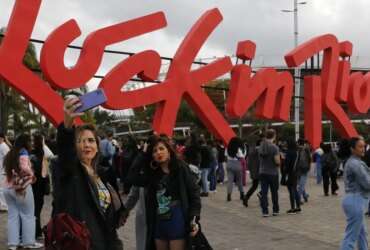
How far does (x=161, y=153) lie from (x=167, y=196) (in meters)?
0.34

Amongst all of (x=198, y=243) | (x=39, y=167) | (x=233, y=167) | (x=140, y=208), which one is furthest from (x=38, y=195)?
(x=233, y=167)

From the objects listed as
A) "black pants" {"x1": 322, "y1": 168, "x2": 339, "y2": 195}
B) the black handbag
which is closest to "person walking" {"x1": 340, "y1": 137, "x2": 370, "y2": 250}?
the black handbag

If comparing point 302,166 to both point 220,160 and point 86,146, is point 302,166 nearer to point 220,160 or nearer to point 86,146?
point 220,160

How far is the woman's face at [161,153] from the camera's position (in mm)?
4957

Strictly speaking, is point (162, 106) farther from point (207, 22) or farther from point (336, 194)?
point (336, 194)

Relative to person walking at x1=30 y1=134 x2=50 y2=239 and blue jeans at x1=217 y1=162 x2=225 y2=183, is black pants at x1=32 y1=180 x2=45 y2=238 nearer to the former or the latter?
person walking at x1=30 y1=134 x2=50 y2=239

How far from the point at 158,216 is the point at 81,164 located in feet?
4.33

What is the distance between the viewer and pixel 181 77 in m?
13.0

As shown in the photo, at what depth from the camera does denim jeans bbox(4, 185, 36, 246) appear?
25.3 feet

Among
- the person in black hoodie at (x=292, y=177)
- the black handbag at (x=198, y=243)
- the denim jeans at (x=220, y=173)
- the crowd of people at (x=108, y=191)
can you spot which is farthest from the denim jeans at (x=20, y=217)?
the denim jeans at (x=220, y=173)

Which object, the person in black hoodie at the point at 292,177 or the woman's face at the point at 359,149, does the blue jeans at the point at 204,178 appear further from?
the woman's face at the point at 359,149

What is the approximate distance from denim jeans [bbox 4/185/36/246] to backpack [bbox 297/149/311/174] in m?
6.78

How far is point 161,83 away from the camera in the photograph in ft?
41.8

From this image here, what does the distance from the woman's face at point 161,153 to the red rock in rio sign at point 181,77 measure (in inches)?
187
